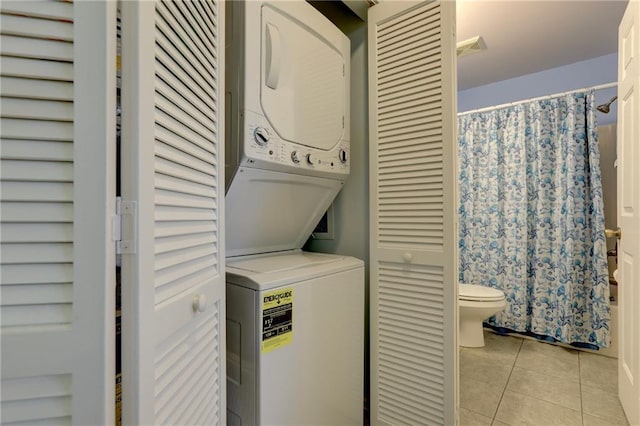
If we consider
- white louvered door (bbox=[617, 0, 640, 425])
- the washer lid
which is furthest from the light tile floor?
the washer lid

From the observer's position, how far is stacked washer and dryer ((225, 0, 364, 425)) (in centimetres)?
106

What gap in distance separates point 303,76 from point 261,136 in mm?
375

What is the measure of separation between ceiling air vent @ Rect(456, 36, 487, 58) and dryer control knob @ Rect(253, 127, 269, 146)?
Result: 1972 mm

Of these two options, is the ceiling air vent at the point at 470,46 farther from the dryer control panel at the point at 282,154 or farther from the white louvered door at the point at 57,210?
the white louvered door at the point at 57,210

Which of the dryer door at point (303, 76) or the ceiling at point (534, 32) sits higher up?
the ceiling at point (534, 32)

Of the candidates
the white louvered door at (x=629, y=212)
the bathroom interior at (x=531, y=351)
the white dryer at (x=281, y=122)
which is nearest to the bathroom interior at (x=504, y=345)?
the bathroom interior at (x=531, y=351)

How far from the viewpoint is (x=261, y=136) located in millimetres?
1128

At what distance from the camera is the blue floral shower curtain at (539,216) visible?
7.72 feet

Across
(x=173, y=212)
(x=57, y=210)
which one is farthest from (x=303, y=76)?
(x=57, y=210)

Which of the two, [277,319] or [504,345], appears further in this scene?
[504,345]

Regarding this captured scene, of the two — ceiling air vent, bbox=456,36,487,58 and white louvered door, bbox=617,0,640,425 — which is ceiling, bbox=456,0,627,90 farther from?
white louvered door, bbox=617,0,640,425

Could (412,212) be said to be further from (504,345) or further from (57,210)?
(504,345)

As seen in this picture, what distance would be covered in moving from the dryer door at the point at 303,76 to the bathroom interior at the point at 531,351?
0.21 metres

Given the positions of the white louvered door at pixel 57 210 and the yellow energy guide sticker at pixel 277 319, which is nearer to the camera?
the white louvered door at pixel 57 210
